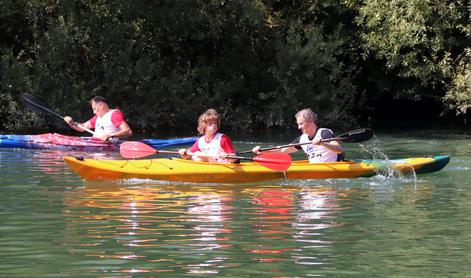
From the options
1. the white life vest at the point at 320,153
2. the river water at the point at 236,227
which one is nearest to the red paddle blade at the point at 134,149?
the river water at the point at 236,227

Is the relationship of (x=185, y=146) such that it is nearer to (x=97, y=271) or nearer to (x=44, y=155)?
(x=44, y=155)

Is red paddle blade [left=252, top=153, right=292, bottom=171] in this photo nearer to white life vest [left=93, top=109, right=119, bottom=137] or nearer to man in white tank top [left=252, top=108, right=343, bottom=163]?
man in white tank top [left=252, top=108, right=343, bottom=163]

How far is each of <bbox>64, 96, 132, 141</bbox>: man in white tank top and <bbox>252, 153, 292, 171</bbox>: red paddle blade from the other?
4.02 metres

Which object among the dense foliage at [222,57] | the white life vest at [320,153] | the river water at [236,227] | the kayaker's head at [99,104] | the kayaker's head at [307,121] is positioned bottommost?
Answer: the river water at [236,227]

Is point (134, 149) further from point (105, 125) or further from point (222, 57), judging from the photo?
point (222, 57)

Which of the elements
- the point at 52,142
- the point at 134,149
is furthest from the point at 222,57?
the point at 134,149

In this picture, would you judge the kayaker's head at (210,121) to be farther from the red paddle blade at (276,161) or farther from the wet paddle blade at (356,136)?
the wet paddle blade at (356,136)

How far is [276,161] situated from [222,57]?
40.0ft

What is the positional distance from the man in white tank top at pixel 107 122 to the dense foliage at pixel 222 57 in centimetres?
593

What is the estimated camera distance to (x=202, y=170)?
11.8 m

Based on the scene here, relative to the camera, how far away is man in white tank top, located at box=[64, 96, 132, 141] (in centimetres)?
1536

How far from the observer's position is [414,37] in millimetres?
20500

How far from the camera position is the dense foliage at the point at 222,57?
21.2 metres

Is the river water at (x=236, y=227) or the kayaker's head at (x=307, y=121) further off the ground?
the kayaker's head at (x=307, y=121)
